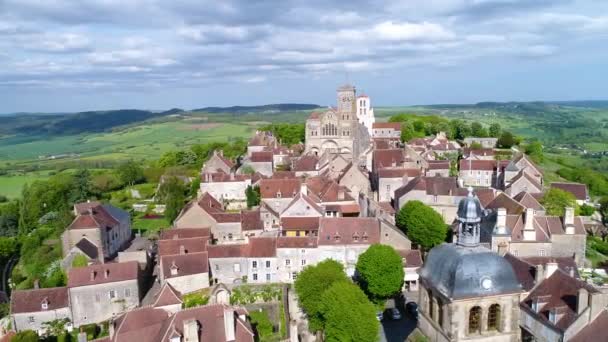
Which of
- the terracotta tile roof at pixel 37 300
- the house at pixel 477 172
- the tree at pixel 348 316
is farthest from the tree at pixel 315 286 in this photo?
the house at pixel 477 172

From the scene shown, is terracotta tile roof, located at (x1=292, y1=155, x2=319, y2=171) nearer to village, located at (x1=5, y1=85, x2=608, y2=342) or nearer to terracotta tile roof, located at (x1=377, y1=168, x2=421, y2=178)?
village, located at (x1=5, y1=85, x2=608, y2=342)

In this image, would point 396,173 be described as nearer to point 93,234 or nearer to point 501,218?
point 501,218

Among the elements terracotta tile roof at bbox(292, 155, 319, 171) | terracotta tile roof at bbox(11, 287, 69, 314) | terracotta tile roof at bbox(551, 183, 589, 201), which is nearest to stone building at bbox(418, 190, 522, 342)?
terracotta tile roof at bbox(11, 287, 69, 314)

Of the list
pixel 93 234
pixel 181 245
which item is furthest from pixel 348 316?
pixel 93 234

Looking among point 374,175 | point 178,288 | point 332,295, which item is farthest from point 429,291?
point 374,175

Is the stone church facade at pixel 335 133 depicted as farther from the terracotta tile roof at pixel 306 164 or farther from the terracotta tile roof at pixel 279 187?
the terracotta tile roof at pixel 279 187
